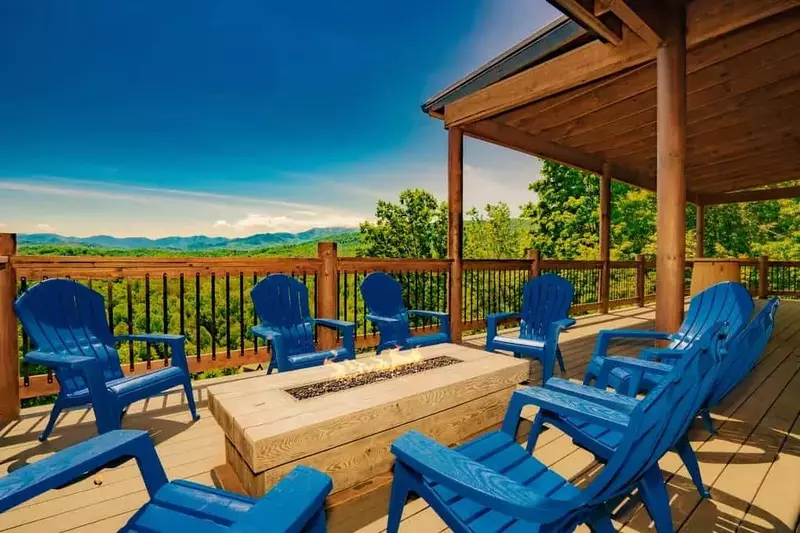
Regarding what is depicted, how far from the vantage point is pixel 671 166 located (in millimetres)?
3066

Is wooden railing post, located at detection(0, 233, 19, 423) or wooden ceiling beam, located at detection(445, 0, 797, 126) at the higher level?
wooden ceiling beam, located at detection(445, 0, 797, 126)

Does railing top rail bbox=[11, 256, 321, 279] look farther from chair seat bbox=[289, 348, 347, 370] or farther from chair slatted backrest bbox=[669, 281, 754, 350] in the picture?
chair slatted backrest bbox=[669, 281, 754, 350]

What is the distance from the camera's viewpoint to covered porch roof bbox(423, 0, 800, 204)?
2.98 m

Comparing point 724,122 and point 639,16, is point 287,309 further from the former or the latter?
point 724,122

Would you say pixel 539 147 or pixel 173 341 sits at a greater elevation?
pixel 539 147

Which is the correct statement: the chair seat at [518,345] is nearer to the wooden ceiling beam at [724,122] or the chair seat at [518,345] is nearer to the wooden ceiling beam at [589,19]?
the wooden ceiling beam at [589,19]

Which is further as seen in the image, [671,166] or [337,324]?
[337,324]

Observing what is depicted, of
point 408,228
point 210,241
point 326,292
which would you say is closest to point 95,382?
point 326,292

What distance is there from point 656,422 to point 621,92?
455 cm

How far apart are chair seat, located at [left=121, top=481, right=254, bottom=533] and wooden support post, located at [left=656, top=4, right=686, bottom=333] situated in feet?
10.9

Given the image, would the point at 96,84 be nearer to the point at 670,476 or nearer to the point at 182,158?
the point at 182,158

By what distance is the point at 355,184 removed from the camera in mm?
37125

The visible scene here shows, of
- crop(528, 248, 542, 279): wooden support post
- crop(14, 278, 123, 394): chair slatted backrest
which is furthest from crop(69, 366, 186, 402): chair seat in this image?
crop(528, 248, 542, 279): wooden support post

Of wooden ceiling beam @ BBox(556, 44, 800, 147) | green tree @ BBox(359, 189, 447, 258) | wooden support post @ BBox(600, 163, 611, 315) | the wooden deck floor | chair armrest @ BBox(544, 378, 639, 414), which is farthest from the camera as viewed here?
green tree @ BBox(359, 189, 447, 258)
